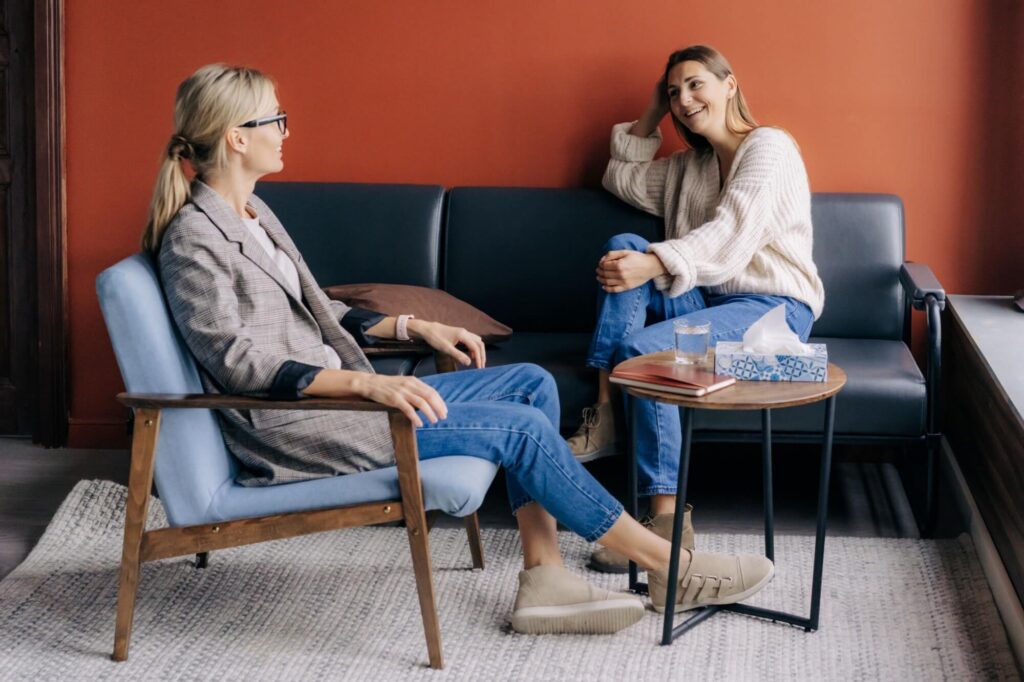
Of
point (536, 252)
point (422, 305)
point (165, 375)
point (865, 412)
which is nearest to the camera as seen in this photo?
point (165, 375)

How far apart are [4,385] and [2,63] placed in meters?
1.02

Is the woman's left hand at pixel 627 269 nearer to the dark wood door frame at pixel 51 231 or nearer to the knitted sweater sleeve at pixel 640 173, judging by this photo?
the knitted sweater sleeve at pixel 640 173

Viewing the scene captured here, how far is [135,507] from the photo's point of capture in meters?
2.19

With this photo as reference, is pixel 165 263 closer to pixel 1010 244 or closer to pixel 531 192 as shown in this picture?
pixel 531 192

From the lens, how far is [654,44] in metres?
3.58

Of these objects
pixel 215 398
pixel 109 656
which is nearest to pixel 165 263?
pixel 215 398

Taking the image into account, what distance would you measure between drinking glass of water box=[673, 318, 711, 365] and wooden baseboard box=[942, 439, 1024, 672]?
80cm

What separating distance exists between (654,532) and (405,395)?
781mm

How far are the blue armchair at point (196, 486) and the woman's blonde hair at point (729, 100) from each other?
1.48 meters

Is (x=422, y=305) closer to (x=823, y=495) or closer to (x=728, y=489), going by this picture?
(x=728, y=489)

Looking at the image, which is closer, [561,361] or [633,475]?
[633,475]

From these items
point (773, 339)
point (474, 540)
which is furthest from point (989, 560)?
point (474, 540)

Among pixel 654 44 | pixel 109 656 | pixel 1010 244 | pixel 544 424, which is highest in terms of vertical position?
pixel 654 44

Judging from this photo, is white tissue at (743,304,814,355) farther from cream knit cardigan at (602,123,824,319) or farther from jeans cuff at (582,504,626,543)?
cream knit cardigan at (602,123,824,319)
